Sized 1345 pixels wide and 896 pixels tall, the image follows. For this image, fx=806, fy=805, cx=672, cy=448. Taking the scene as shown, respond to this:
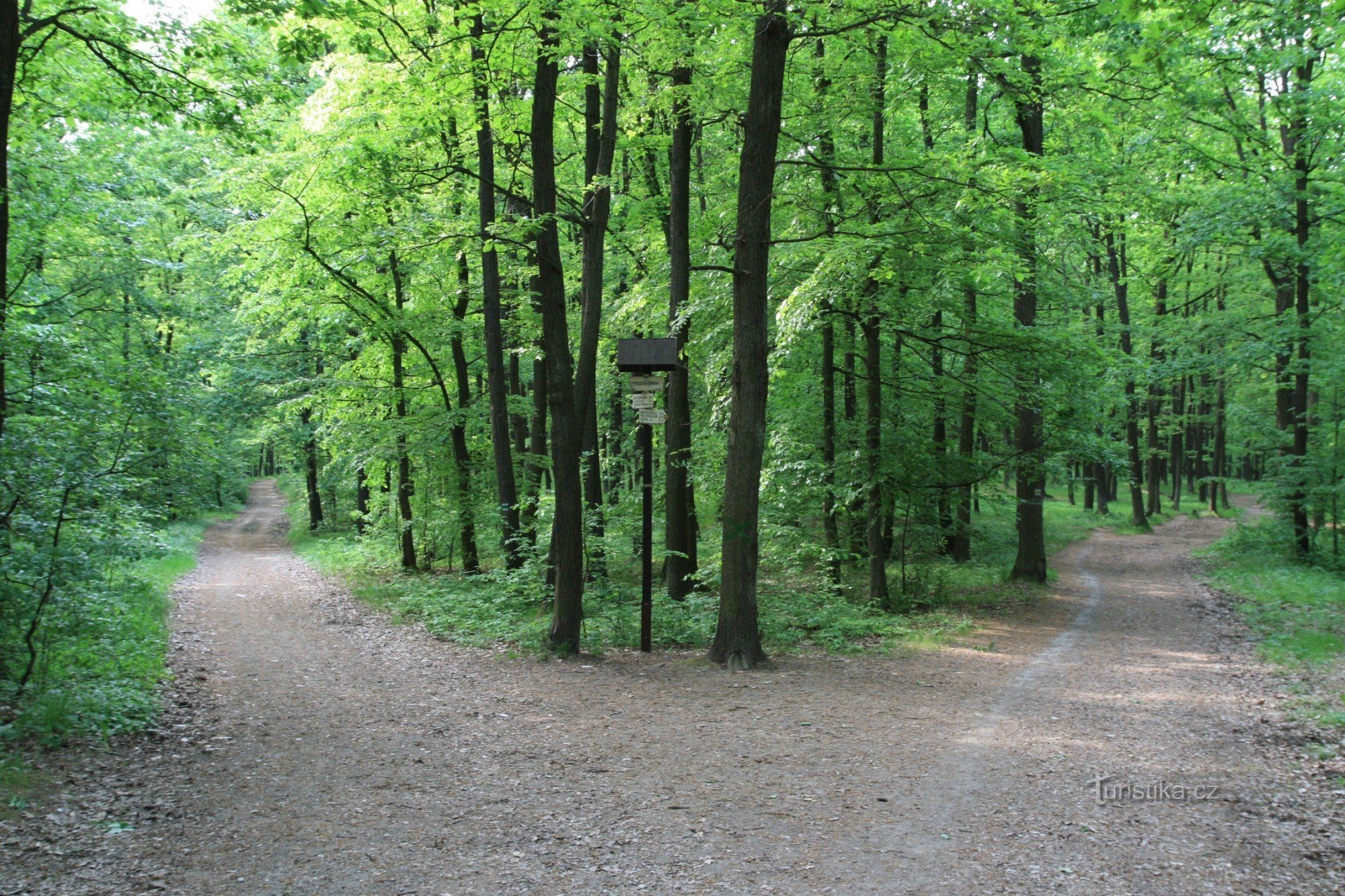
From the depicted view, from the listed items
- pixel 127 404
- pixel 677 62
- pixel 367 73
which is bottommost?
pixel 127 404

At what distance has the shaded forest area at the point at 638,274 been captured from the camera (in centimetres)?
773

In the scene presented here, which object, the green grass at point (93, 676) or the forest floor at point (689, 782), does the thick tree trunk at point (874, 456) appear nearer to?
the forest floor at point (689, 782)

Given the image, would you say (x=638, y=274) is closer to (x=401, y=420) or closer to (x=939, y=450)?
(x=401, y=420)

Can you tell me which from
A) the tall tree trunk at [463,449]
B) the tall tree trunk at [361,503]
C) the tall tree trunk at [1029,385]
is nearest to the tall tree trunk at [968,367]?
the tall tree trunk at [1029,385]

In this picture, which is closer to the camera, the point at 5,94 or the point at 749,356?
the point at 5,94

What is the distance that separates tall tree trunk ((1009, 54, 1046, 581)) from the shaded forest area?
99mm

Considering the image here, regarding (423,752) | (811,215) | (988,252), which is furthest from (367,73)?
(423,752)

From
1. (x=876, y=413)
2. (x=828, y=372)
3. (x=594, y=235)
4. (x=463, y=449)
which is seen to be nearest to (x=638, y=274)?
(x=828, y=372)

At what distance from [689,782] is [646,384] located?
4949 mm

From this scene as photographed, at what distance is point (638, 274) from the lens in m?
16.7

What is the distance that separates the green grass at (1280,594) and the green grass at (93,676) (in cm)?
1216

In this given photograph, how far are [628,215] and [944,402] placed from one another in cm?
663

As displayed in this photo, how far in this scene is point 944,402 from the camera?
46.1 ft

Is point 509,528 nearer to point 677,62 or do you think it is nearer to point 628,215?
point 628,215
